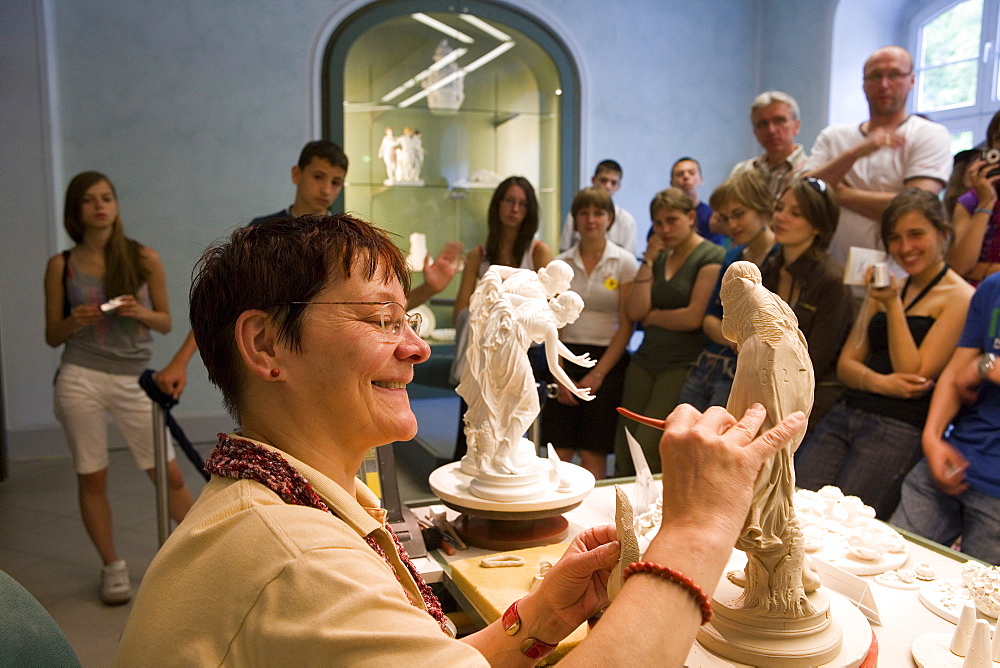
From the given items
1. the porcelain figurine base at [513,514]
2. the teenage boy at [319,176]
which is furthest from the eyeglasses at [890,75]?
the porcelain figurine base at [513,514]

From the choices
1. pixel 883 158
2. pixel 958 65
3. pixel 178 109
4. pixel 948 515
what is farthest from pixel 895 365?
pixel 178 109

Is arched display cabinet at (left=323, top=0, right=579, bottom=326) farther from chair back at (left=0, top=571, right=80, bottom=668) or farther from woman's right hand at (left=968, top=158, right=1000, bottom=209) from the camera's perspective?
chair back at (left=0, top=571, right=80, bottom=668)

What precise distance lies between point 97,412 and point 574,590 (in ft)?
9.37

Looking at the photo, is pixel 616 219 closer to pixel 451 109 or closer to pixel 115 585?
pixel 451 109

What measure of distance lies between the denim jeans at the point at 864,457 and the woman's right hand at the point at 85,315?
121 inches

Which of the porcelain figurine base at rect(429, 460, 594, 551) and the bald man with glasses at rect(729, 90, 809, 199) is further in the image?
the bald man with glasses at rect(729, 90, 809, 199)

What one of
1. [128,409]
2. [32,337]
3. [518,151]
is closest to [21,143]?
[32,337]

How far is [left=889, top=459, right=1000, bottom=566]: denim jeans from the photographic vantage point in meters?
2.31

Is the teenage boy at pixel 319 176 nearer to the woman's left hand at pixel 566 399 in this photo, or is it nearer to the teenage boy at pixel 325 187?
the teenage boy at pixel 325 187

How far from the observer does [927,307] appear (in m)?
2.85

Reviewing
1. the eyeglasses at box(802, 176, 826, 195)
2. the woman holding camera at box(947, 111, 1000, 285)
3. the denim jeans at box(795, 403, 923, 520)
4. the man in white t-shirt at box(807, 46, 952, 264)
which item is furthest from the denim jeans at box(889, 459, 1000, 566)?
the man in white t-shirt at box(807, 46, 952, 264)

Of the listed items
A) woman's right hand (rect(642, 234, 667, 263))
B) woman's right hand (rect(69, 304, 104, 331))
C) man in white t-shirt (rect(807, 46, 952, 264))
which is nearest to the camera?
woman's right hand (rect(69, 304, 104, 331))

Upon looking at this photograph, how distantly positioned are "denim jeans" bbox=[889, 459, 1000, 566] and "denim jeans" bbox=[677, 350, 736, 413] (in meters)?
0.77

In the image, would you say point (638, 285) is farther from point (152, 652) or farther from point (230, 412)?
point (152, 652)
